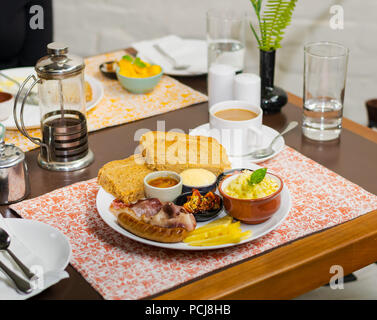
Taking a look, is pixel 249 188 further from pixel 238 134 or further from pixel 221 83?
pixel 221 83

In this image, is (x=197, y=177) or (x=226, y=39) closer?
(x=197, y=177)

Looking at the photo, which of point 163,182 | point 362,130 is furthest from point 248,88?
point 163,182

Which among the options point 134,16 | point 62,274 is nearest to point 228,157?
point 62,274

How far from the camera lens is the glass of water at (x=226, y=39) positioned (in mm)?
1789

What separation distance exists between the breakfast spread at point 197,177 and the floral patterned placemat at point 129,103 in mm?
441

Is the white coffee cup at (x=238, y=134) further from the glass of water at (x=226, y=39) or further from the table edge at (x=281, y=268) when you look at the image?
the glass of water at (x=226, y=39)

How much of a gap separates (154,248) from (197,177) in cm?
21

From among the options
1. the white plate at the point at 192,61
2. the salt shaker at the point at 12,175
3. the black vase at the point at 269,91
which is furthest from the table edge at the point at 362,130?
the salt shaker at the point at 12,175

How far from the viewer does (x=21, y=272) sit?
94cm

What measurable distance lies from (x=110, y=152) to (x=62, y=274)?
0.55m

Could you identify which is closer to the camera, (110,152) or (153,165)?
(153,165)

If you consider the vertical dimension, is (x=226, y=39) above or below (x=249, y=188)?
above
